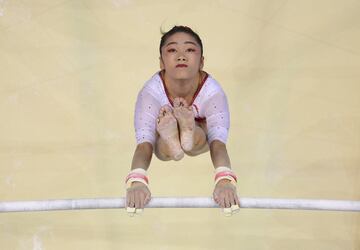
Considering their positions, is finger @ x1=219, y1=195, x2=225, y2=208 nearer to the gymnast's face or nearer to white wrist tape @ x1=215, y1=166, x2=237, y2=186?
white wrist tape @ x1=215, y1=166, x2=237, y2=186

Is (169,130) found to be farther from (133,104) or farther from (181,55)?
(133,104)

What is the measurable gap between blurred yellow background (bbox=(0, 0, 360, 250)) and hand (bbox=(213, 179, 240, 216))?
53.9 inches

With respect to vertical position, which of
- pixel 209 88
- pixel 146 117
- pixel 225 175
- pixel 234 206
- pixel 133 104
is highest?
pixel 133 104

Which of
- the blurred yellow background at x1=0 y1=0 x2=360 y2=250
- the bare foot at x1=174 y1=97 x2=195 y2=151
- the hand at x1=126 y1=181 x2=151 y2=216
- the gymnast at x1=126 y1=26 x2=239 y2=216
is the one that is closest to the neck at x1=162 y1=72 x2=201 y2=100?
the gymnast at x1=126 y1=26 x2=239 y2=216

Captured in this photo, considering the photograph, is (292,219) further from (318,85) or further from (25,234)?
(25,234)

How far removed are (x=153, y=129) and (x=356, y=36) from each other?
1613mm

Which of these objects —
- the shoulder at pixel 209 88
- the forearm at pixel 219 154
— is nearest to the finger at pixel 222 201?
the forearm at pixel 219 154

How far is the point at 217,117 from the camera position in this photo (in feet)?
7.56

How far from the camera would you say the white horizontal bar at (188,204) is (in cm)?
198

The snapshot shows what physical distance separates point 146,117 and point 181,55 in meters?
0.30

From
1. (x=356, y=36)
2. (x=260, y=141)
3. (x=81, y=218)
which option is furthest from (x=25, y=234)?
(x=356, y=36)

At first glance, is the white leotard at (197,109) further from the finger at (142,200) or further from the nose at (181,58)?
the finger at (142,200)

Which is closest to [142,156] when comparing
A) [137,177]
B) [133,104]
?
[137,177]

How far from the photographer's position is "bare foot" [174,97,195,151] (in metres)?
2.15
